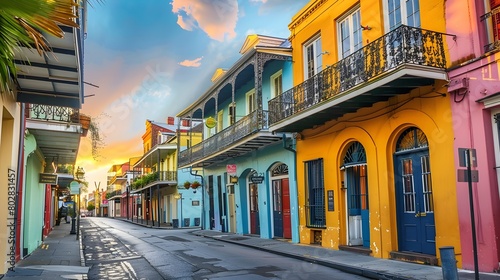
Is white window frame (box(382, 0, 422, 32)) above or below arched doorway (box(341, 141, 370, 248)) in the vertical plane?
above

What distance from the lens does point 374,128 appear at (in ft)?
39.3

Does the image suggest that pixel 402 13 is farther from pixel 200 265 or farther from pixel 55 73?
pixel 55 73

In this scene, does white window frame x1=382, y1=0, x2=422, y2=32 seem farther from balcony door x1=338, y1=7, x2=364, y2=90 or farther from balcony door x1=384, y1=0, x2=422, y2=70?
balcony door x1=338, y1=7, x2=364, y2=90

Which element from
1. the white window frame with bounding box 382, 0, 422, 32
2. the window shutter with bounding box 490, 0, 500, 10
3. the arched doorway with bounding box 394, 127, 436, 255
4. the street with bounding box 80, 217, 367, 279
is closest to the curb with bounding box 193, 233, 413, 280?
the street with bounding box 80, 217, 367, 279

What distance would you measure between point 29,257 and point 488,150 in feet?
41.4

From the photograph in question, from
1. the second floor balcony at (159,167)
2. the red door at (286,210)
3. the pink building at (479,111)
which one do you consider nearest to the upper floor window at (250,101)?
the red door at (286,210)

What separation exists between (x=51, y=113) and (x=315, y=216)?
9.00 m

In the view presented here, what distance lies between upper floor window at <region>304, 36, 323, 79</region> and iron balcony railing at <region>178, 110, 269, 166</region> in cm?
236

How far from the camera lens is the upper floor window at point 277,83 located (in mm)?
17522

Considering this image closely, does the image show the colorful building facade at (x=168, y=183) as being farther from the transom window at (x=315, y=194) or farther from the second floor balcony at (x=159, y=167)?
the transom window at (x=315, y=194)

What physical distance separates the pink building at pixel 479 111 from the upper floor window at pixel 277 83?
336 inches

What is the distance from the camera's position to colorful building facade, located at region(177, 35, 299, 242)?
16.5 meters

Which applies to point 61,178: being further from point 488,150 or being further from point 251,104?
point 488,150

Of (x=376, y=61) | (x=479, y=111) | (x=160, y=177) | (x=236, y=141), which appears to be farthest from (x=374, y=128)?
(x=160, y=177)
